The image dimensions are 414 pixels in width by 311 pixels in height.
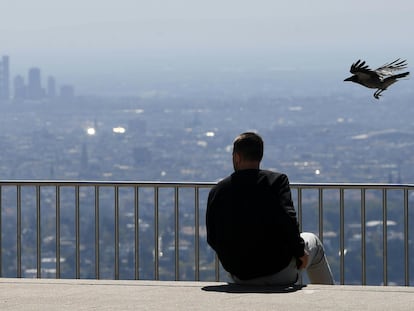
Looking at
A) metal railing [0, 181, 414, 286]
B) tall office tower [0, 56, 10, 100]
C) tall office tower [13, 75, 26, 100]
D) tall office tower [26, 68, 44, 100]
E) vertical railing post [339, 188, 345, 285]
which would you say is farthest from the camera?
tall office tower [26, 68, 44, 100]

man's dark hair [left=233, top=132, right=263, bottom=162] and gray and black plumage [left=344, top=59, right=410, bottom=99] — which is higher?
gray and black plumage [left=344, top=59, right=410, bottom=99]

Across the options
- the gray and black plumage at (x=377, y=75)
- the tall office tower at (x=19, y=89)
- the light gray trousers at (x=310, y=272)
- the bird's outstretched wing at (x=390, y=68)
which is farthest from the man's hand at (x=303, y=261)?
the tall office tower at (x=19, y=89)

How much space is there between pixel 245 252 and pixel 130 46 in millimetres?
154032

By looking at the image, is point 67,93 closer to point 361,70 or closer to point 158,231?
point 158,231

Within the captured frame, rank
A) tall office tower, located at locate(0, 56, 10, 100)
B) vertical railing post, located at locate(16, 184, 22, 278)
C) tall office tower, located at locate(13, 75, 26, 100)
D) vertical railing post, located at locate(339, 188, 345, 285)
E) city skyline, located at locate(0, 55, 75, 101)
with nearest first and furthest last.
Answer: vertical railing post, located at locate(339, 188, 345, 285)
vertical railing post, located at locate(16, 184, 22, 278)
tall office tower, located at locate(0, 56, 10, 100)
city skyline, located at locate(0, 55, 75, 101)
tall office tower, located at locate(13, 75, 26, 100)

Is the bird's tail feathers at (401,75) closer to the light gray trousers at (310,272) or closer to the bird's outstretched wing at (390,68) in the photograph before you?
the bird's outstretched wing at (390,68)

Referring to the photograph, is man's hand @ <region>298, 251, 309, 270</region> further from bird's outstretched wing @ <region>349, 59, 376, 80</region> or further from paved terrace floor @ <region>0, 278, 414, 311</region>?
bird's outstretched wing @ <region>349, 59, 376, 80</region>

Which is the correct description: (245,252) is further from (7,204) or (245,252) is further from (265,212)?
(7,204)

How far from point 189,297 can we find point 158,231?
9.52 feet

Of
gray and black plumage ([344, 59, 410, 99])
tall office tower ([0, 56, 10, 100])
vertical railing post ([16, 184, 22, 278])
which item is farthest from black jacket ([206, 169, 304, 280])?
tall office tower ([0, 56, 10, 100])

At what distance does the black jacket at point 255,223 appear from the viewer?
9.27 meters

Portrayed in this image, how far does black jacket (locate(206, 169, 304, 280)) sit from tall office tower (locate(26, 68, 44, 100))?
309 ft

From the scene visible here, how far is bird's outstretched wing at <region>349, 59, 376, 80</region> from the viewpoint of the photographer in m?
9.34

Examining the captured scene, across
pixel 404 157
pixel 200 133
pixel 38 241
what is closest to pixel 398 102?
pixel 200 133
